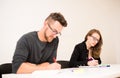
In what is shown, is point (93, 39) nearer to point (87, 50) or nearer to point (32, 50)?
point (87, 50)

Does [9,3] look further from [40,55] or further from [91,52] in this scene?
[91,52]

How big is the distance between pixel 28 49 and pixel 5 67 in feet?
1.44

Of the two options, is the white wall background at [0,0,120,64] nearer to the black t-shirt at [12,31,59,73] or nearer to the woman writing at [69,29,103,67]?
the woman writing at [69,29,103,67]

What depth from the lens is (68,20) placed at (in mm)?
3064

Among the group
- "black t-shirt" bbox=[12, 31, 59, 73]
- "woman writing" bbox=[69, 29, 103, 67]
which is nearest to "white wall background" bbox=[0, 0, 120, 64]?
"woman writing" bbox=[69, 29, 103, 67]

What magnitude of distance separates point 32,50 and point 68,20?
4.73 ft

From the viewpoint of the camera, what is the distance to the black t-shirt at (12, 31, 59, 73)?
1.61m

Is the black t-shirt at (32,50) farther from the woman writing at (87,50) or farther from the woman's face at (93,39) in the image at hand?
the woman's face at (93,39)

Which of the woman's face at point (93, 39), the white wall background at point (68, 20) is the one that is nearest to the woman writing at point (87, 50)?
the woman's face at point (93, 39)

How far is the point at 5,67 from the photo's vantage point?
6.45 feet

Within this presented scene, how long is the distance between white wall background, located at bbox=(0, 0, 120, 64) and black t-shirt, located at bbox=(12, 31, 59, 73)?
0.81m

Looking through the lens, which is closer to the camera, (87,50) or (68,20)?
(87,50)

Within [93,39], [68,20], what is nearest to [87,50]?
[93,39]

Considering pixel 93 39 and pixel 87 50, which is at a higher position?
pixel 93 39
